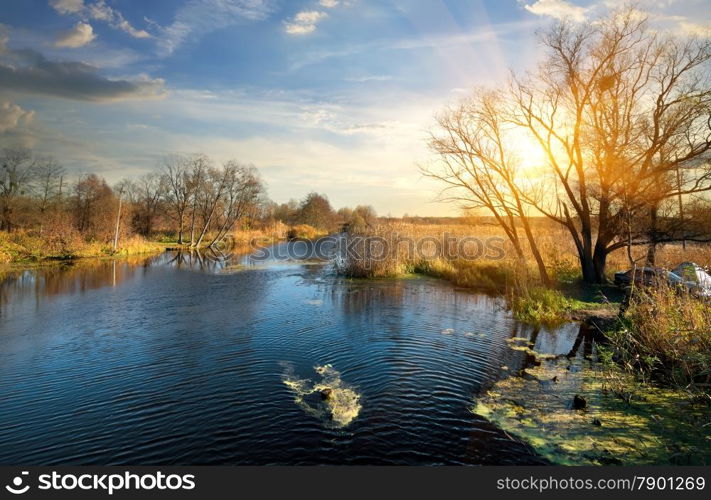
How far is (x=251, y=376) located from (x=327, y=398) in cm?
205

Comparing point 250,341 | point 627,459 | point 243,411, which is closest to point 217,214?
point 250,341

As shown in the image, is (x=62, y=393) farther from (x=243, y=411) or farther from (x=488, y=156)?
(x=488, y=156)

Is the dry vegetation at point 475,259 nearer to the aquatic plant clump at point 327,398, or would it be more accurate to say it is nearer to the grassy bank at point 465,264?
the grassy bank at point 465,264

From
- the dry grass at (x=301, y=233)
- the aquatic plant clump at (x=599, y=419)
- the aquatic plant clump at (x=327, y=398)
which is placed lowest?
the aquatic plant clump at (x=327, y=398)

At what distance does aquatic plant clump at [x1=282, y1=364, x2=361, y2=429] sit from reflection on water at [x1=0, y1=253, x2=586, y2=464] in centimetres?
4

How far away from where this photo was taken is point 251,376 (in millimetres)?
8336

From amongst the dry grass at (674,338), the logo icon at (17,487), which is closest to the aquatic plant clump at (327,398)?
the logo icon at (17,487)

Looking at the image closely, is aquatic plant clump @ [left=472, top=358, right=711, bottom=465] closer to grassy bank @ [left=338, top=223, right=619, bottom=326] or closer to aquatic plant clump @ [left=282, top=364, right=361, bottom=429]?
aquatic plant clump @ [left=282, top=364, right=361, bottom=429]

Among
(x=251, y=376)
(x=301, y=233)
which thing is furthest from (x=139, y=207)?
(x=251, y=376)

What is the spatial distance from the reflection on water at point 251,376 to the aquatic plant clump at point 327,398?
40 mm

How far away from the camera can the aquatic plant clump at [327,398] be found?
6.51m

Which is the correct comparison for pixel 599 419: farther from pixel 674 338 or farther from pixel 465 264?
pixel 465 264

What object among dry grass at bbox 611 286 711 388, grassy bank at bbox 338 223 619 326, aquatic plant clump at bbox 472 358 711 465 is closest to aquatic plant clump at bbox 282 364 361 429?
aquatic plant clump at bbox 472 358 711 465

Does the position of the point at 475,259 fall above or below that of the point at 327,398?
above
